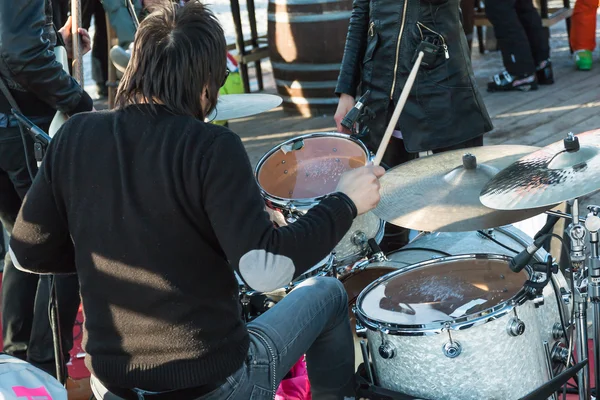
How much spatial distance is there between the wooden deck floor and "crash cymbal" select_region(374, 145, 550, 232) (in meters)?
2.42

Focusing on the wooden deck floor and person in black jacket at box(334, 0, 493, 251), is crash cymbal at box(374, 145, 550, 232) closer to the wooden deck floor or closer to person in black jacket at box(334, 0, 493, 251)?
person in black jacket at box(334, 0, 493, 251)

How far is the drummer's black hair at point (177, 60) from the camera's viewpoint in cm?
164

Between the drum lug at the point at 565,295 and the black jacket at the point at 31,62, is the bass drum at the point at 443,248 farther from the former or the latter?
the black jacket at the point at 31,62

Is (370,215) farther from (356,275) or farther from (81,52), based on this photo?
(81,52)

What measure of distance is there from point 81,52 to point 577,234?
1.96 m

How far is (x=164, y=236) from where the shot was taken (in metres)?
1.63

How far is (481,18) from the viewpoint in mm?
6645

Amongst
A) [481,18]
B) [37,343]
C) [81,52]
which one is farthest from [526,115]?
[37,343]

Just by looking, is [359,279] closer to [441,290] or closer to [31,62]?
[441,290]

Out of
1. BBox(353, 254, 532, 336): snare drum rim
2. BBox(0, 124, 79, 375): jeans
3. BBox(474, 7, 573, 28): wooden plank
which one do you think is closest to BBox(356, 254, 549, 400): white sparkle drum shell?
BBox(353, 254, 532, 336): snare drum rim

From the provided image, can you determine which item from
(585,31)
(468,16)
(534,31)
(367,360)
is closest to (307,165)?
(367,360)

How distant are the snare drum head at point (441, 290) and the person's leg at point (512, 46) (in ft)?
12.5

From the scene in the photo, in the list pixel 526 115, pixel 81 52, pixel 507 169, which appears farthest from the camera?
pixel 526 115

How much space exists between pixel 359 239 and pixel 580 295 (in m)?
0.77
